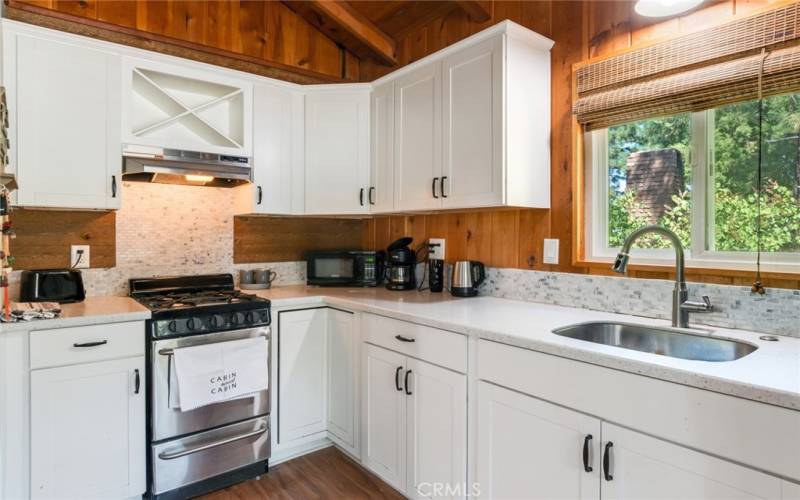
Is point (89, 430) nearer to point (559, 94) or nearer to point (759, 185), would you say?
point (559, 94)

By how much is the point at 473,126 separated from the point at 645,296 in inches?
41.8

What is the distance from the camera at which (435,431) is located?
1.90 metres

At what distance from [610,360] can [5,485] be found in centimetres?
222

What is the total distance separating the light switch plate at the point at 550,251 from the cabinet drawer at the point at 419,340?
736 mm

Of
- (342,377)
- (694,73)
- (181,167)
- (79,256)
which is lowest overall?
(342,377)

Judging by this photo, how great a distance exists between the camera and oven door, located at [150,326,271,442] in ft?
6.66

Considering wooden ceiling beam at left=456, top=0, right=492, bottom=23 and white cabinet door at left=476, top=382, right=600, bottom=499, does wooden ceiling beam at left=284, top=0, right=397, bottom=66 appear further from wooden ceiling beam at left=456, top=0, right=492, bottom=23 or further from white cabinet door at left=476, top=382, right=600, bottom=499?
white cabinet door at left=476, top=382, right=600, bottom=499

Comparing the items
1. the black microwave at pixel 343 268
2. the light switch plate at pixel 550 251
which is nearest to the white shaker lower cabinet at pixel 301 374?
the black microwave at pixel 343 268

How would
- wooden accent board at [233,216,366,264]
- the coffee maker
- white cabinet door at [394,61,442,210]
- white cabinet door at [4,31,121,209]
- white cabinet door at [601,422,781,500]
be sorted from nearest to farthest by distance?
white cabinet door at [601,422,781,500] < white cabinet door at [4,31,121,209] < white cabinet door at [394,61,442,210] < the coffee maker < wooden accent board at [233,216,366,264]

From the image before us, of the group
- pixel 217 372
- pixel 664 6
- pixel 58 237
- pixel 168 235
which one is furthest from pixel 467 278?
pixel 58 237

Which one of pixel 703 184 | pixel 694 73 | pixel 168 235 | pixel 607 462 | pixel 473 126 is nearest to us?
pixel 607 462

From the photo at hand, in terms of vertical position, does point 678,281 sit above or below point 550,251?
below

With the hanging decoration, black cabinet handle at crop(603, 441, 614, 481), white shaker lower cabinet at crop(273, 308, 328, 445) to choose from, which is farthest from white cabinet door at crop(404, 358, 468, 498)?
the hanging decoration

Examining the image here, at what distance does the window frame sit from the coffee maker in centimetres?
104
